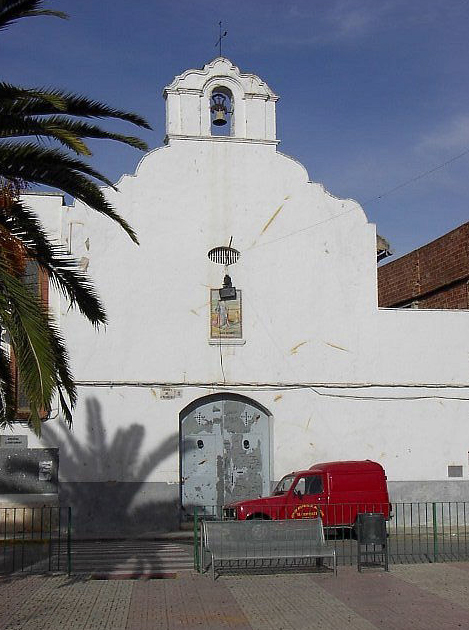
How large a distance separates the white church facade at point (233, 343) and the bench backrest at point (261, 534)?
8160mm

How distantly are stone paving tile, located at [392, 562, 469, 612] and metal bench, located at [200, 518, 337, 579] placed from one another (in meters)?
1.35

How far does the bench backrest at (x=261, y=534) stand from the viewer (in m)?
15.5

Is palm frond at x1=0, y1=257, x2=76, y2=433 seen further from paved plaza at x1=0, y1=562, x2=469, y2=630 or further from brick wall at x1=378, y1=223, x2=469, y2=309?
brick wall at x1=378, y1=223, x2=469, y2=309

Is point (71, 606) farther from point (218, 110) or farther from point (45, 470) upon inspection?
point (218, 110)

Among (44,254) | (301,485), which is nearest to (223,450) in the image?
(301,485)

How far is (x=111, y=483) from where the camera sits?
Result: 23.3m

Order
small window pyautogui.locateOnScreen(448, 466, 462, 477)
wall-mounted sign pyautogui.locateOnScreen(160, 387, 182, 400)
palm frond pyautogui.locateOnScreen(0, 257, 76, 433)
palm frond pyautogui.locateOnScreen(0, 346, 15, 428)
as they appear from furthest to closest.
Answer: small window pyautogui.locateOnScreen(448, 466, 462, 477) < wall-mounted sign pyautogui.locateOnScreen(160, 387, 182, 400) < palm frond pyautogui.locateOnScreen(0, 346, 15, 428) < palm frond pyautogui.locateOnScreen(0, 257, 76, 433)

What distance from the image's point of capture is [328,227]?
25234 millimetres

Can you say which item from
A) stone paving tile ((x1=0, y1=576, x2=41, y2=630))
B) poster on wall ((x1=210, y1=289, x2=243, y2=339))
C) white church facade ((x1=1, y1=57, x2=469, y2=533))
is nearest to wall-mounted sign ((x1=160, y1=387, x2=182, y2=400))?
white church facade ((x1=1, y1=57, x2=469, y2=533))

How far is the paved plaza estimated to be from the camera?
11680 mm

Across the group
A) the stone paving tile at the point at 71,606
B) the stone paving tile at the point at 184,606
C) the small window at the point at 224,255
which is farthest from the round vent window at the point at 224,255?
the stone paving tile at the point at 71,606

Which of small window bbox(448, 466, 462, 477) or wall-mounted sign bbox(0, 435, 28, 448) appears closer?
wall-mounted sign bbox(0, 435, 28, 448)

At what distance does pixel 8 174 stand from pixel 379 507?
1212 cm

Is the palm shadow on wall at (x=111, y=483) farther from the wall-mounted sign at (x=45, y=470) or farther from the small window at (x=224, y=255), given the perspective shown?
the small window at (x=224, y=255)
